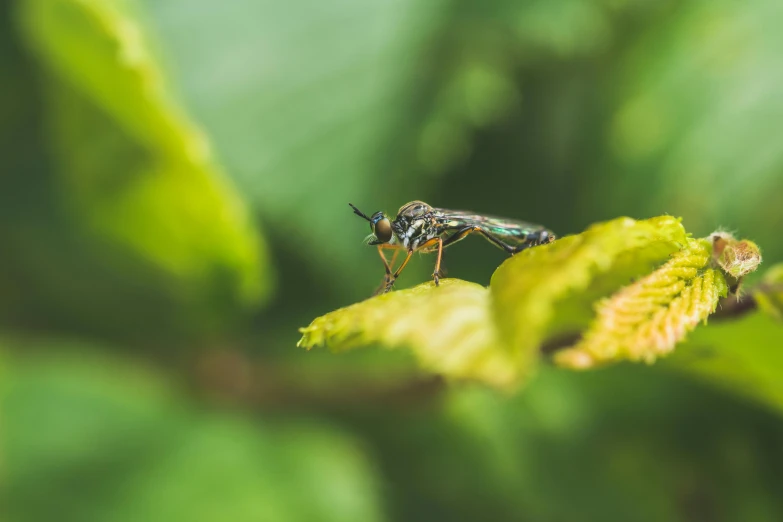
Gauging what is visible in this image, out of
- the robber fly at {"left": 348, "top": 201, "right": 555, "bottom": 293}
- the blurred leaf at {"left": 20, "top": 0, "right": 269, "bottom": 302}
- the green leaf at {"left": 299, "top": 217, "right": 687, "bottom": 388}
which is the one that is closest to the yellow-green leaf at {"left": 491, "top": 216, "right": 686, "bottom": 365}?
the green leaf at {"left": 299, "top": 217, "right": 687, "bottom": 388}

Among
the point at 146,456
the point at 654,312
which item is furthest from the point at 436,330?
the point at 146,456

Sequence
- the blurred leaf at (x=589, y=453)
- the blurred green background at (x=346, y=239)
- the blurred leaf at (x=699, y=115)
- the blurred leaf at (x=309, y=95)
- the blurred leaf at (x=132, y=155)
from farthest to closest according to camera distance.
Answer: the blurred leaf at (x=699, y=115) < the blurred leaf at (x=309, y=95) < the blurred leaf at (x=589, y=453) < the blurred green background at (x=346, y=239) < the blurred leaf at (x=132, y=155)

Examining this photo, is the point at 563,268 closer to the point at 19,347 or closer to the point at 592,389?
the point at 592,389

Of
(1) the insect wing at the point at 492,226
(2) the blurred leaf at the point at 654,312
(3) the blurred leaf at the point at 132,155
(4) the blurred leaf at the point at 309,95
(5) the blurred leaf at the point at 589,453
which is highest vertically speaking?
(4) the blurred leaf at the point at 309,95

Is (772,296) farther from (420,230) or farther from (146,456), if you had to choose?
(146,456)

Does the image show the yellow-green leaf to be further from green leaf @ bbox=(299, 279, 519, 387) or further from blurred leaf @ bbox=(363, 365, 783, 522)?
blurred leaf @ bbox=(363, 365, 783, 522)

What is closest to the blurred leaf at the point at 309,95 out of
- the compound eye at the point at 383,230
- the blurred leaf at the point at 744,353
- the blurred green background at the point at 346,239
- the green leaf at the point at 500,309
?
the blurred green background at the point at 346,239

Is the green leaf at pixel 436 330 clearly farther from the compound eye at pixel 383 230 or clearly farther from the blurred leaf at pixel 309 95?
the blurred leaf at pixel 309 95

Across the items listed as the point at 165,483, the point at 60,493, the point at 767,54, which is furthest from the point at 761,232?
the point at 60,493
